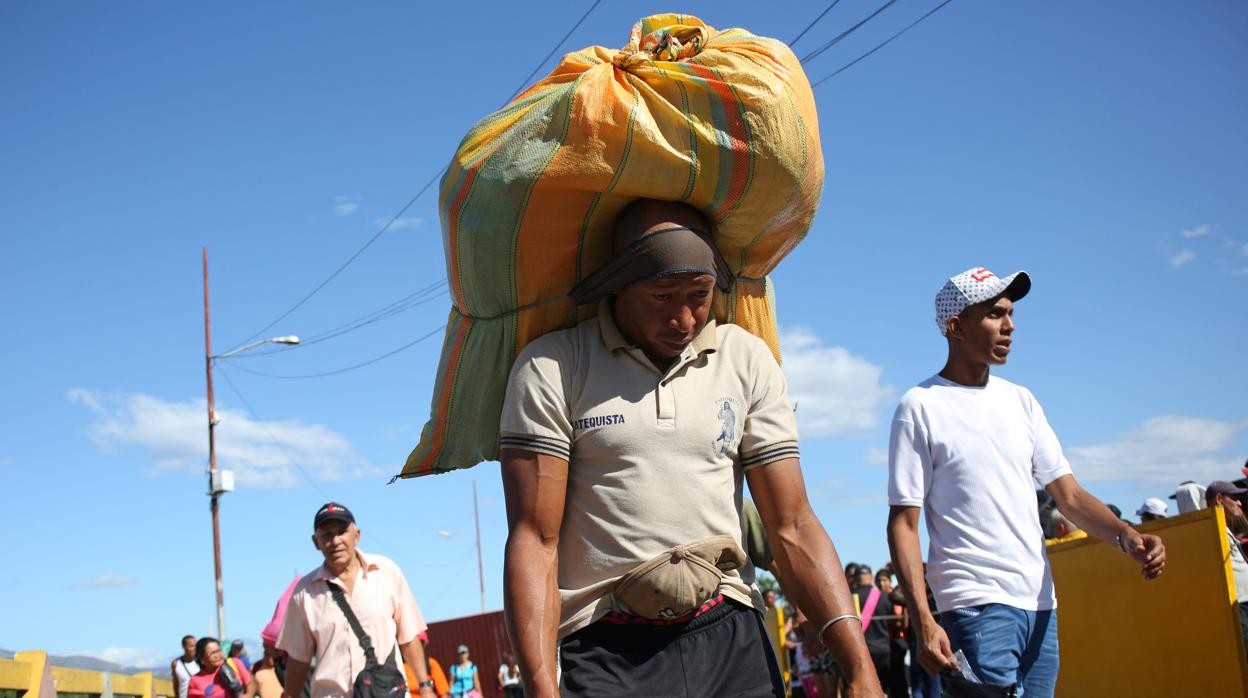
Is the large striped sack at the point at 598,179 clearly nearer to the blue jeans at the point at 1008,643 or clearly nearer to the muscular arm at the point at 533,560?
the muscular arm at the point at 533,560

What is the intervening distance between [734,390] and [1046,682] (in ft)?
7.29

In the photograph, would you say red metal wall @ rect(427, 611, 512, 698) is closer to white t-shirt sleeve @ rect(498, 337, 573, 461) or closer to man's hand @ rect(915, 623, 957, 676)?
man's hand @ rect(915, 623, 957, 676)

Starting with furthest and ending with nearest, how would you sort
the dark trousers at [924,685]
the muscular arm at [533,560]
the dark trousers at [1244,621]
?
1. the dark trousers at [924,685]
2. the dark trousers at [1244,621]
3. the muscular arm at [533,560]

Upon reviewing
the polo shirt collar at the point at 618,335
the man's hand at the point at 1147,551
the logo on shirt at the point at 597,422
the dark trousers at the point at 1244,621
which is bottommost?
the dark trousers at the point at 1244,621

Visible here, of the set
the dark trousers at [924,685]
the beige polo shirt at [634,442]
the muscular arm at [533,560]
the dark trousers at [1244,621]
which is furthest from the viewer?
the dark trousers at [924,685]

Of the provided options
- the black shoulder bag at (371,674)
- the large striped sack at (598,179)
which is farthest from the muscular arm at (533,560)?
the black shoulder bag at (371,674)

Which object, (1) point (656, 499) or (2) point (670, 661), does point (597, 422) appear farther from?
(2) point (670, 661)

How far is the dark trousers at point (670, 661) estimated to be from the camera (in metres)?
2.89

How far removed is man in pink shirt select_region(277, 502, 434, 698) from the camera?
22.4 feet

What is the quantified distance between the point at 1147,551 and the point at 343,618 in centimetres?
443

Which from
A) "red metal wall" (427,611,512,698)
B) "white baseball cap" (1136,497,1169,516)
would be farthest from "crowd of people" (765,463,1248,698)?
"red metal wall" (427,611,512,698)

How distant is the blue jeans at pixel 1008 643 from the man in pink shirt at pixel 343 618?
3.65 m

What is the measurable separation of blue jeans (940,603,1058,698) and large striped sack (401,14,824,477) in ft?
5.60

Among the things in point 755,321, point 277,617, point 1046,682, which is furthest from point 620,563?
point 277,617
